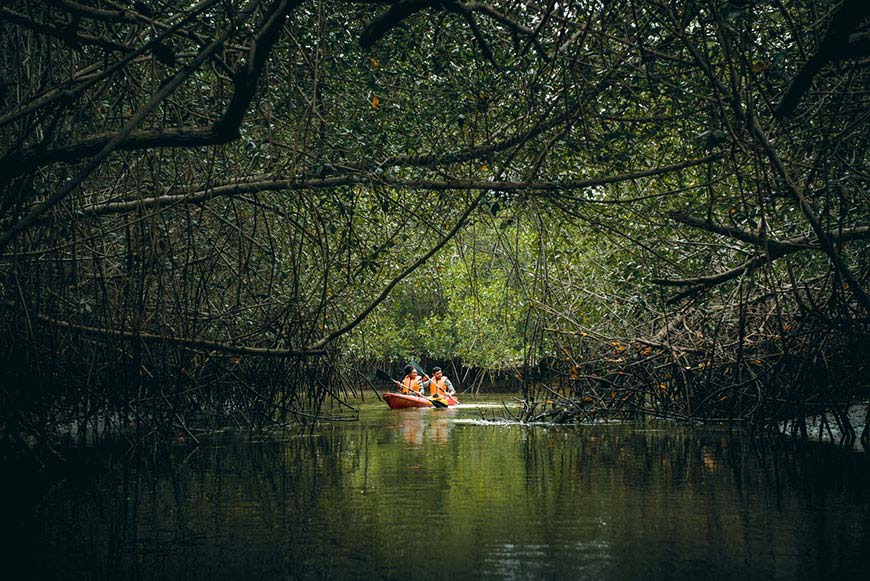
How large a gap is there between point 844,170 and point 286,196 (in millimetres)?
4151

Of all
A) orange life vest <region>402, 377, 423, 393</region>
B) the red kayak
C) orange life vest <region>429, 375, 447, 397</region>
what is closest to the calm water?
the red kayak

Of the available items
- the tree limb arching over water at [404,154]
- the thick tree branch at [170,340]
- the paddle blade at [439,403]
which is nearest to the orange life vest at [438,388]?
the paddle blade at [439,403]

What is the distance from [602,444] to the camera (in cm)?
1001

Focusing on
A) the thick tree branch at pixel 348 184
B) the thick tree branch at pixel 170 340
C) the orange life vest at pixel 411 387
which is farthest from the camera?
the orange life vest at pixel 411 387

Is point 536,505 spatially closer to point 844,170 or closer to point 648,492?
point 648,492

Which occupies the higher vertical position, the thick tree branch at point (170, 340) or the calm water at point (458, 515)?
the thick tree branch at point (170, 340)

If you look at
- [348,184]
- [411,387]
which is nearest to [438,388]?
[411,387]

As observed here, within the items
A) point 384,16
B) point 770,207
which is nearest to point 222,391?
point 770,207

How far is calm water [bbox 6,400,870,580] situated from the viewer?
4258 millimetres

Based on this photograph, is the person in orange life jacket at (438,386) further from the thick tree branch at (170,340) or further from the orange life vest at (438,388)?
the thick tree branch at (170,340)

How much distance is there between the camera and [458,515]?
5547 mm

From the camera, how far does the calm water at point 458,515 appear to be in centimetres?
426

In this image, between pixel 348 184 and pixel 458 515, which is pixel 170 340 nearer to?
pixel 348 184

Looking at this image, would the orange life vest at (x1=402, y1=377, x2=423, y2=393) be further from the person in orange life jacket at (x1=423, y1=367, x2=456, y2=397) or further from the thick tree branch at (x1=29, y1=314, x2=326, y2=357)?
the thick tree branch at (x1=29, y1=314, x2=326, y2=357)
